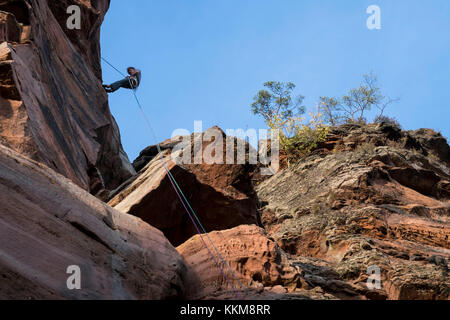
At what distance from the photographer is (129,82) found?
1936 cm

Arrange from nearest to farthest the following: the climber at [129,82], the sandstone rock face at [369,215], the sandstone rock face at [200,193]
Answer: the sandstone rock face at [369,215], the sandstone rock face at [200,193], the climber at [129,82]

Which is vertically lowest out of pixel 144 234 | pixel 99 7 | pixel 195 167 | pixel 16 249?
pixel 16 249

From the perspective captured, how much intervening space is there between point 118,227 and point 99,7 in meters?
14.1

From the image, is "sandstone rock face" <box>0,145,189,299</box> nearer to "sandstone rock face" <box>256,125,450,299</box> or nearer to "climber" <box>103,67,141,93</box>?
"sandstone rock face" <box>256,125,450,299</box>

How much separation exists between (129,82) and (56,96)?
7.84 metres

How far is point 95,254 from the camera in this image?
609cm

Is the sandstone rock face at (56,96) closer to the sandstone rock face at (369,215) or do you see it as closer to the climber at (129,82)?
the climber at (129,82)

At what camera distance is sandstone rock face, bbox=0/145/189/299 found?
16.6 ft

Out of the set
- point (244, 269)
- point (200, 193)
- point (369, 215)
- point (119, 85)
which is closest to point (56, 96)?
point (200, 193)

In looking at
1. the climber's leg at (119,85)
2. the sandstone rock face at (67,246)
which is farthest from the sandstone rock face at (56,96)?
the sandstone rock face at (67,246)

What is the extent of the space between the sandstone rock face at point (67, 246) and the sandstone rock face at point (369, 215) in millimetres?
3943

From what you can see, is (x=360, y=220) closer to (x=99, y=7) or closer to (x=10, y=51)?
(x=10, y=51)

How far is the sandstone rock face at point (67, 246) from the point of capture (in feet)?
16.6
